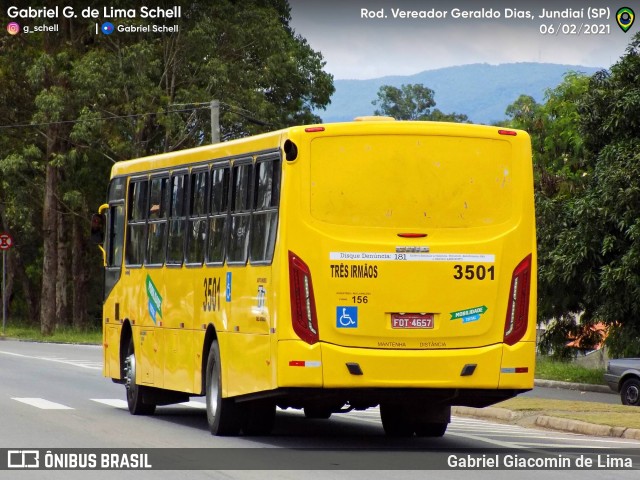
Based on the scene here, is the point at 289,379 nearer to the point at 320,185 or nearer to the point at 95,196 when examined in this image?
the point at 320,185

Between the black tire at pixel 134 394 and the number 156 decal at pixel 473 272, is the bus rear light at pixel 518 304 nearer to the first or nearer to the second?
the number 156 decal at pixel 473 272

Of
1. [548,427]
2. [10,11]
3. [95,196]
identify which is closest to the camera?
[548,427]

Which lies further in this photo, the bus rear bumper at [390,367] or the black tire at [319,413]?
the black tire at [319,413]

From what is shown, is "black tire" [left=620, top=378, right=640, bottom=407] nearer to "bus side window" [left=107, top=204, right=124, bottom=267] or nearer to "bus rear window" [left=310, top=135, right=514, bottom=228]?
"bus side window" [left=107, top=204, right=124, bottom=267]

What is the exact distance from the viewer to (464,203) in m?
15.4

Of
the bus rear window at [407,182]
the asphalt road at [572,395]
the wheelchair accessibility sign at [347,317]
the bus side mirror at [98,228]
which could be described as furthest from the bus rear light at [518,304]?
the asphalt road at [572,395]

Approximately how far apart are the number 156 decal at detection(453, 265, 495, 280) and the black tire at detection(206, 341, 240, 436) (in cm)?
308

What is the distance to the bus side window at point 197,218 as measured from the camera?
17984mm

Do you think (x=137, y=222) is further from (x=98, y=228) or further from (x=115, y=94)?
(x=115, y=94)

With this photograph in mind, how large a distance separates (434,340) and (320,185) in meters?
1.91

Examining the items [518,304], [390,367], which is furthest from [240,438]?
[518,304]

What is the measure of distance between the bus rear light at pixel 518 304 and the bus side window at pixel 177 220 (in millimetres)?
4963

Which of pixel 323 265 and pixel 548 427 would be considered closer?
pixel 323 265

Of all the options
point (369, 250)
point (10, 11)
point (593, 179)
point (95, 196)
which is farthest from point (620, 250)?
point (95, 196)
